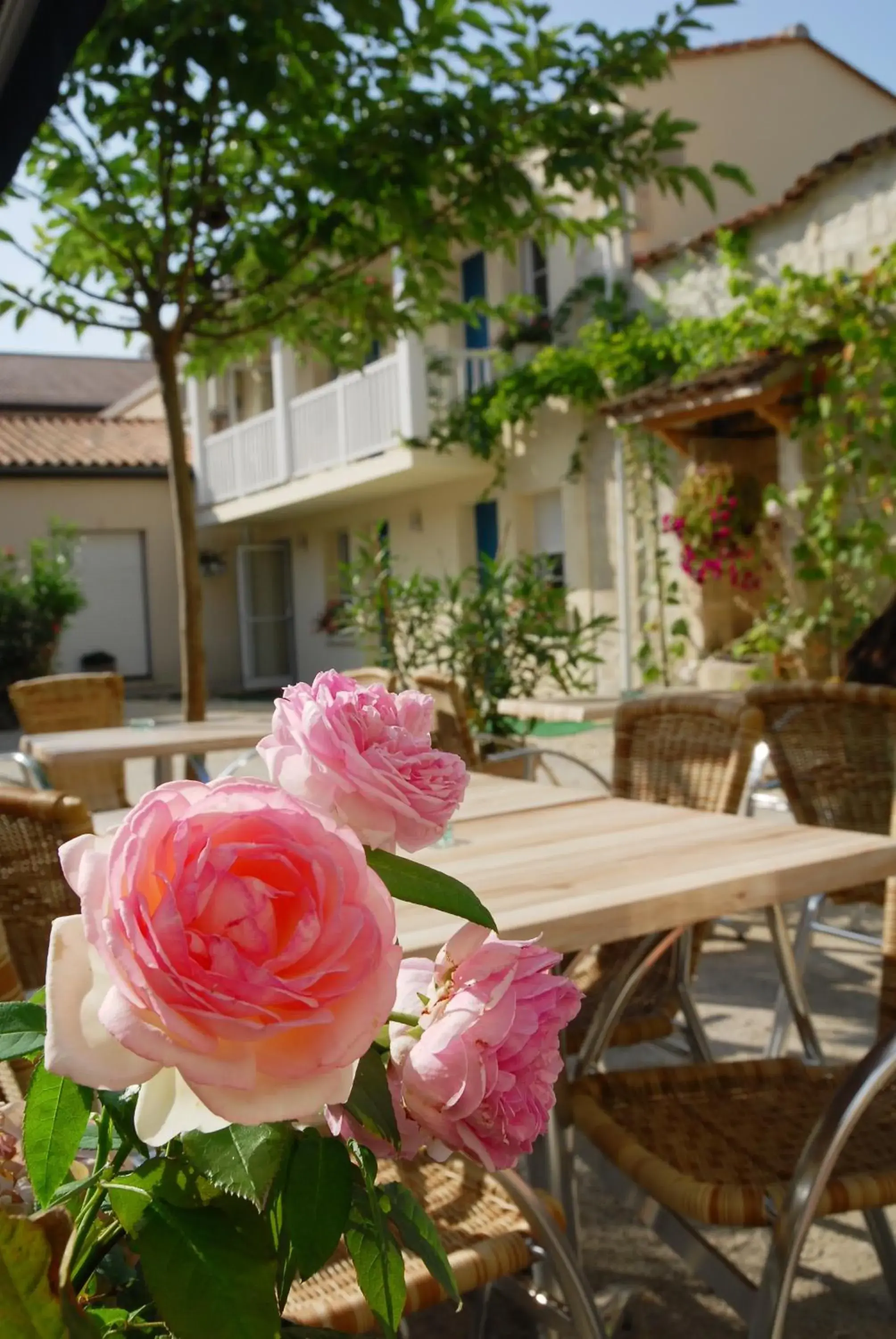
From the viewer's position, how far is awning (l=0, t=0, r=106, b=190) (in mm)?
2270

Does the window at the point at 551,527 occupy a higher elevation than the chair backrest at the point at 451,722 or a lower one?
higher

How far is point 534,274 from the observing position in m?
13.7

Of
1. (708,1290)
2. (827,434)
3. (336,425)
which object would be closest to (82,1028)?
(708,1290)

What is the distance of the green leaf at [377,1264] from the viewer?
58cm

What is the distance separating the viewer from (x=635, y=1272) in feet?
7.74

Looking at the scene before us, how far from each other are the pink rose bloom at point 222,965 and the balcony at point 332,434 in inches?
514

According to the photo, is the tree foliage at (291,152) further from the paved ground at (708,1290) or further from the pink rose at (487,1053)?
the pink rose at (487,1053)

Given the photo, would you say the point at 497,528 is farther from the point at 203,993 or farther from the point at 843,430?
the point at 203,993

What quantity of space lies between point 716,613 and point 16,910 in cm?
927

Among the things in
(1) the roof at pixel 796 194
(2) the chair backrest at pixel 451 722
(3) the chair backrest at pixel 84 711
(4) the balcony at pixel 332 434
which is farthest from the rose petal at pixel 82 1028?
(4) the balcony at pixel 332 434

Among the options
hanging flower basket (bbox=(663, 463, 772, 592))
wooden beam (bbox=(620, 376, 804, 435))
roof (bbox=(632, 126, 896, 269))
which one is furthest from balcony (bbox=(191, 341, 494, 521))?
hanging flower basket (bbox=(663, 463, 772, 592))

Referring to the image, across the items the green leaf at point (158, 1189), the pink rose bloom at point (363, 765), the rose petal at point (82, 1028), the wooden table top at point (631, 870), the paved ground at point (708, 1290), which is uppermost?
the pink rose bloom at point (363, 765)

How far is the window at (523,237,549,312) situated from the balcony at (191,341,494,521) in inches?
34.9

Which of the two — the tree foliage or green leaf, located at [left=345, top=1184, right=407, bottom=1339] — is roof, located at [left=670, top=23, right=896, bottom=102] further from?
green leaf, located at [left=345, top=1184, right=407, bottom=1339]
